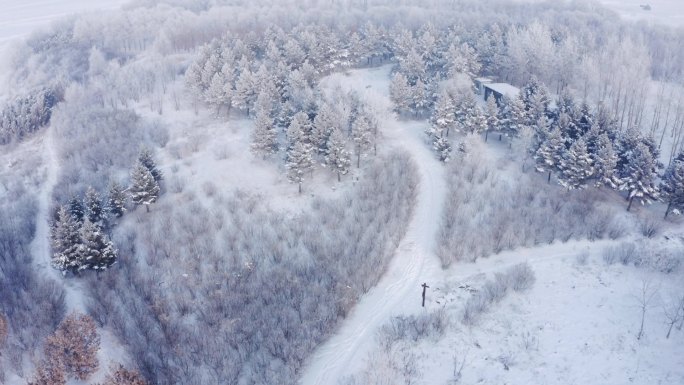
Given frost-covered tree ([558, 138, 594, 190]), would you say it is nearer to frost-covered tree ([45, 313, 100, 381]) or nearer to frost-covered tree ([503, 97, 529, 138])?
frost-covered tree ([503, 97, 529, 138])

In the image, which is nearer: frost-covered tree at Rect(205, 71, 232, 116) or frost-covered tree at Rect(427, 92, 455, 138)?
frost-covered tree at Rect(427, 92, 455, 138)

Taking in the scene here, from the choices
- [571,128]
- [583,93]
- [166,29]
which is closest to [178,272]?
[571,128]

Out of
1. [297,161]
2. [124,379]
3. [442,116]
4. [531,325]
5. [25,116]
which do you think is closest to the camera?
[124,379]

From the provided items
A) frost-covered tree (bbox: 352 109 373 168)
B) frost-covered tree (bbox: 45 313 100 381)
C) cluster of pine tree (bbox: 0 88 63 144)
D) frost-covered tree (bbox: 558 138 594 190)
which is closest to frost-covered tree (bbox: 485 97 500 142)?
frost-covered tree (bbox: 558 138 594 190)

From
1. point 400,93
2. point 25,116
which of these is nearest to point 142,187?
point 25,116

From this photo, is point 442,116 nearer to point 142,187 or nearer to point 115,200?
point 142,187

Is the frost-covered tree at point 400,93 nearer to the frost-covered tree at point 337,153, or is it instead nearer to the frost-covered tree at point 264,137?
the frost-covered tree at point 337,153
